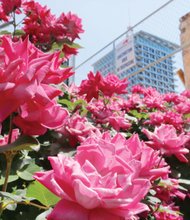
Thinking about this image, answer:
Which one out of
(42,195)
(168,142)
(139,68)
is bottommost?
(42,195)

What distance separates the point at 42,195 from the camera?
26.4 inches

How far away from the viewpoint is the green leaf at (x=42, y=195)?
65 cm

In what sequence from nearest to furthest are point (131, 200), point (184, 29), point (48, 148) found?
1. point (131, 200)
2. point (48, 148)
3. point (184, 29)

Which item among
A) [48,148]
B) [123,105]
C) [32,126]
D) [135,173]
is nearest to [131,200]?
[135,173]

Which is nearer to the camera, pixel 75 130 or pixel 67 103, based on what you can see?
pixel 75 130

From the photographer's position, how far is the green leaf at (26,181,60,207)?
2.12ft

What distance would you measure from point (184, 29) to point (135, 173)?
18.5 feet

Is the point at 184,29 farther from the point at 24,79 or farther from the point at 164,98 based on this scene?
the point at 24,79

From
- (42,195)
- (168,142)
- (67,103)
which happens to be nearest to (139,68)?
(67,103)

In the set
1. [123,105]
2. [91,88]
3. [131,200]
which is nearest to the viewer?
[131,200]

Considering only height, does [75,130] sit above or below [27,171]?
above

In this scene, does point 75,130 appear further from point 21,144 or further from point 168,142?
point 21,144

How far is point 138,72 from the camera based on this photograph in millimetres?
3689

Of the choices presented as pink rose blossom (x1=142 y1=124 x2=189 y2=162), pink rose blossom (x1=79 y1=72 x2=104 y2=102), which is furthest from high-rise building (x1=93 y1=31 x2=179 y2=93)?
pink rose blossom (x1=142 y1=124 x2=189 y2=162)
